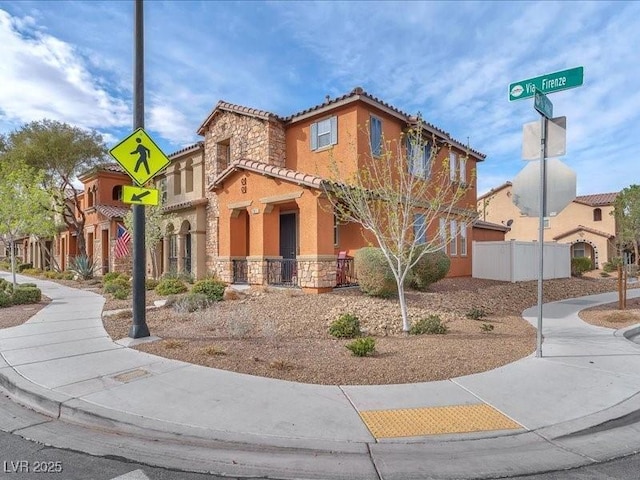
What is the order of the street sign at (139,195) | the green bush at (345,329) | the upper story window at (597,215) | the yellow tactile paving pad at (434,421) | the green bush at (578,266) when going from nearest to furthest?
the yellow tactile paving pad at (434,421), the street sign at (139,195), the green bush at (345,329), the green bush at (578,266), the upper story window at (597,215)

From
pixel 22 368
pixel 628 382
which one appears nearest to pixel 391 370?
pixel 628 382

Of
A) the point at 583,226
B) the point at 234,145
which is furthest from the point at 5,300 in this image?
the point at 583,226

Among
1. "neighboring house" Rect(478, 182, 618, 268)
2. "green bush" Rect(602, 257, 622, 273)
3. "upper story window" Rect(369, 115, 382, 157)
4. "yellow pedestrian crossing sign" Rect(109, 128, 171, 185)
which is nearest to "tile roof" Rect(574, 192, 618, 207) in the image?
"neighboring house" Rect(478, 182, 618, 268)

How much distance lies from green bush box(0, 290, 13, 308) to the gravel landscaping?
18.4 inches

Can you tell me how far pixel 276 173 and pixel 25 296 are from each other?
884 cm

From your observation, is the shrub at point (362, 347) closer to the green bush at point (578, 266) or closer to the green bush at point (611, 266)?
the green bush at point (578, 266)

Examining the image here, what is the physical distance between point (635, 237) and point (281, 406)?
1336 inches

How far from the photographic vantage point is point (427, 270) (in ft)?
42.3

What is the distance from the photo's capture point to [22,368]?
5.82m

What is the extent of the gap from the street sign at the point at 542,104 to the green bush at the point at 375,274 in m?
5.61

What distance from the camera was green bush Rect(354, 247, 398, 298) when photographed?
36.6 ft

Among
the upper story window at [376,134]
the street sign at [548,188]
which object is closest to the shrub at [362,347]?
the street sign at [548,188]

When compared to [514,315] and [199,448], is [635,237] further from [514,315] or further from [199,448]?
[199,448]

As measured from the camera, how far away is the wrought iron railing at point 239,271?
1547 cm
